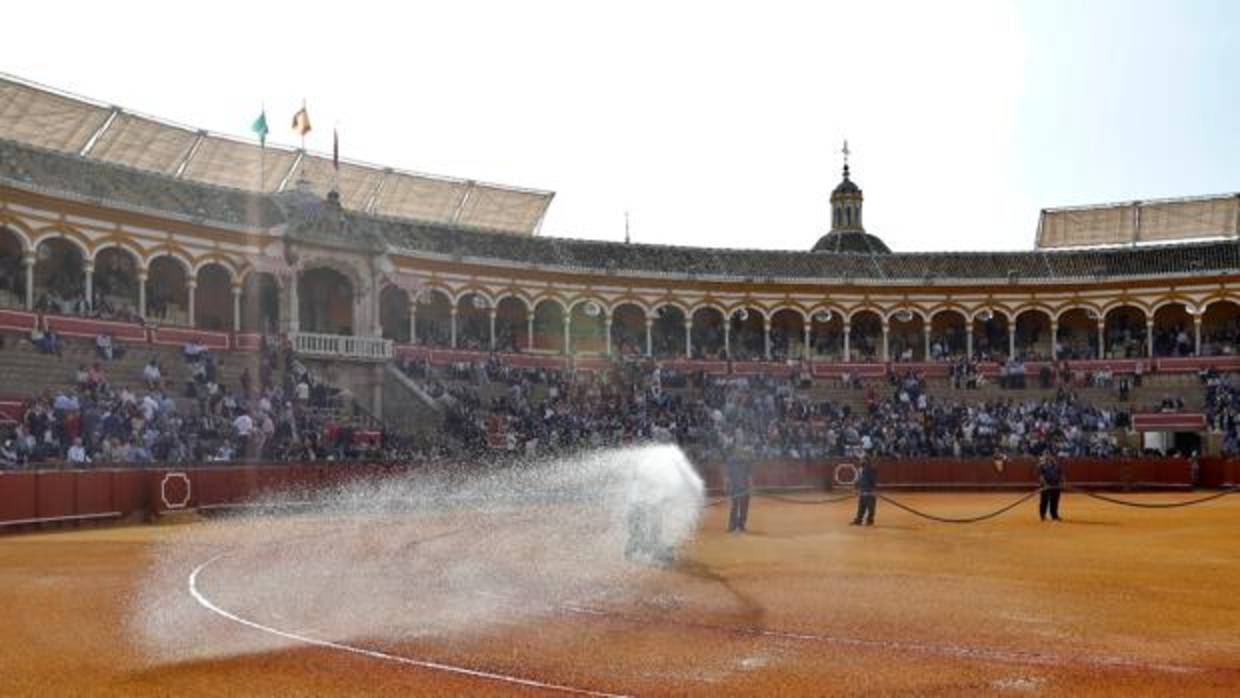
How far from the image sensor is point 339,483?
3219 centimetres

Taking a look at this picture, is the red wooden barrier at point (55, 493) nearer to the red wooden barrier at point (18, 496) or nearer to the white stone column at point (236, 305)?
the red wooden barrier at point (18, 496)

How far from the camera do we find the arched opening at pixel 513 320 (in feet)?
184

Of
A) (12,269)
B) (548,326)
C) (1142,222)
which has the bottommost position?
(548,326)

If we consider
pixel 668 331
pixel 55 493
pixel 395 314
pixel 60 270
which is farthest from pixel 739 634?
pixel 668 331

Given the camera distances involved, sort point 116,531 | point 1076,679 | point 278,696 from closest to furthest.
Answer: point 278,696 → point 1076,679 → point 116,531

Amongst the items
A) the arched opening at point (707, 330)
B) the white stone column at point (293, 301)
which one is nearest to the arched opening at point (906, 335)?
the arched opening at point (707, 330)

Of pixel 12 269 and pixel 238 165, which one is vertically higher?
pixel 238 165

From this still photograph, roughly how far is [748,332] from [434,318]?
17.2 m

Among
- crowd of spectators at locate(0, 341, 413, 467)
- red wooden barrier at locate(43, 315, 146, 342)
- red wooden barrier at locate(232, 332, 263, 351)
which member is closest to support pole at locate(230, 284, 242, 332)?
red wooden barrier at locate(232, 332, 263, 351)

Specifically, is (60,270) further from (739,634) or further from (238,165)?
(739,634)

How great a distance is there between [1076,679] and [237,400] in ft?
93.7

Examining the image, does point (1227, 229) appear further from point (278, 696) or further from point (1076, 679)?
point (278, 696)

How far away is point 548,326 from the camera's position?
5759cm

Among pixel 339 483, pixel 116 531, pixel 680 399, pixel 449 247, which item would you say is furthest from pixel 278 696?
pixel 449 247
